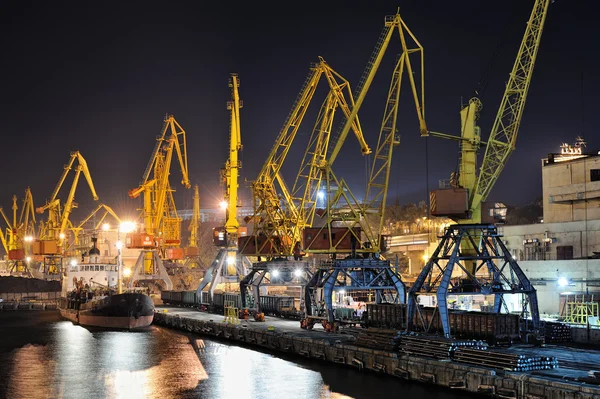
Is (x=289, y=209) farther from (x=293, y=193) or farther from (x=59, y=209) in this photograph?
(x=59, y=209)

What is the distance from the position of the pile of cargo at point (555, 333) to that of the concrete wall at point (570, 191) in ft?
95.9

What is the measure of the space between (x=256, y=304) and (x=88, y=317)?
74.6 feet

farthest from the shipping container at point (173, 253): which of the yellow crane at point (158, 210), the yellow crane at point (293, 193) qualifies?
the yellow crane at point (293, 193)

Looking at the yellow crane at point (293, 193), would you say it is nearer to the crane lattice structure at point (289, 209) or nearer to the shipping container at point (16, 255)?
the crane lattice structure at point (289, 209)

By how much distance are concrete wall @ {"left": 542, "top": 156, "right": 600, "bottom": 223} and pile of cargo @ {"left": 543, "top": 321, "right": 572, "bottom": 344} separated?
95.9 ft

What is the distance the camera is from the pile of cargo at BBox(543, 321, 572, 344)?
4284 centimetres

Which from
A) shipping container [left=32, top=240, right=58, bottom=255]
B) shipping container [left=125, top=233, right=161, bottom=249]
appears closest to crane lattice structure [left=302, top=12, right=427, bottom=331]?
shipping container [left=125, top=233, right=161, bottom=249]

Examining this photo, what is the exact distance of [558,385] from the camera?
27.8 m

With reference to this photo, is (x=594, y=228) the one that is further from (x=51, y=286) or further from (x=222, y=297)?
(x=51, y=286)

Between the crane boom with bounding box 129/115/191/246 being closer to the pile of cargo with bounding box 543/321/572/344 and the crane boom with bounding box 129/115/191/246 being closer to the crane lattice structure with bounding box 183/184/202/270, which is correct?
the crane lattice structure with bounding box 183/184/202/270

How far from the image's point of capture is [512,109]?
48.8 m

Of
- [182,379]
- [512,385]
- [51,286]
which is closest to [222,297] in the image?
[182,379]

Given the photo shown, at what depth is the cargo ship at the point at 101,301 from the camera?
71.1m

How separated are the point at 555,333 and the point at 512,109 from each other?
1643 centimetres
